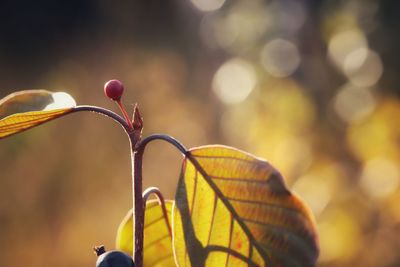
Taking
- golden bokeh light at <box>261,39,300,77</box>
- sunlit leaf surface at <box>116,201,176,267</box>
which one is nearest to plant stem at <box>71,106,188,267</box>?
sunlit leaf surface at <box>116,201,176,267</box>

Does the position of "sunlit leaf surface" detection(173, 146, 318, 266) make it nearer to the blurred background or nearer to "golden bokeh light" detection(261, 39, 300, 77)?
the blurred background

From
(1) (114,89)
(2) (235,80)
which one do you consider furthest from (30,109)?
(2) (235,80)

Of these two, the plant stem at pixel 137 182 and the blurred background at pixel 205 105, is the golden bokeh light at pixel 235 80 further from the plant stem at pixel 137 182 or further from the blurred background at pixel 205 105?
the plant stem at pixel 137 182

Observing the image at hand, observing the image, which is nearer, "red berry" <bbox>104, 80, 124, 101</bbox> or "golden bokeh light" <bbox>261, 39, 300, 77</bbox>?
"red berry" <bbox>104, 80, 124, 101</bbox>

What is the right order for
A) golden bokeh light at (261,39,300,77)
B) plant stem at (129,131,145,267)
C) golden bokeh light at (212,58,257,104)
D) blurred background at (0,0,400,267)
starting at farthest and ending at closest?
golden bokeh light at (212,58,257,104) → golden bokeh light at (261,39,300,77) → blurred background at (0,0,400,267) → plant stem at (129,131,145,267)

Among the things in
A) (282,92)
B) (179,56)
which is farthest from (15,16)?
(282,92)

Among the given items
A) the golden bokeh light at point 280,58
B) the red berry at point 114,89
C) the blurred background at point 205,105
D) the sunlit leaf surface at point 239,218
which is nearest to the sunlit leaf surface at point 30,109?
the red berry at point 114,89

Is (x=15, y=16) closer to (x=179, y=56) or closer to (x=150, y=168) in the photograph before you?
(x=179, y=56)

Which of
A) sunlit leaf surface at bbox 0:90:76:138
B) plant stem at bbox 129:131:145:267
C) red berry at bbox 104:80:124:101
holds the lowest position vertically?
plant stem at bbox 129:131:145:267
